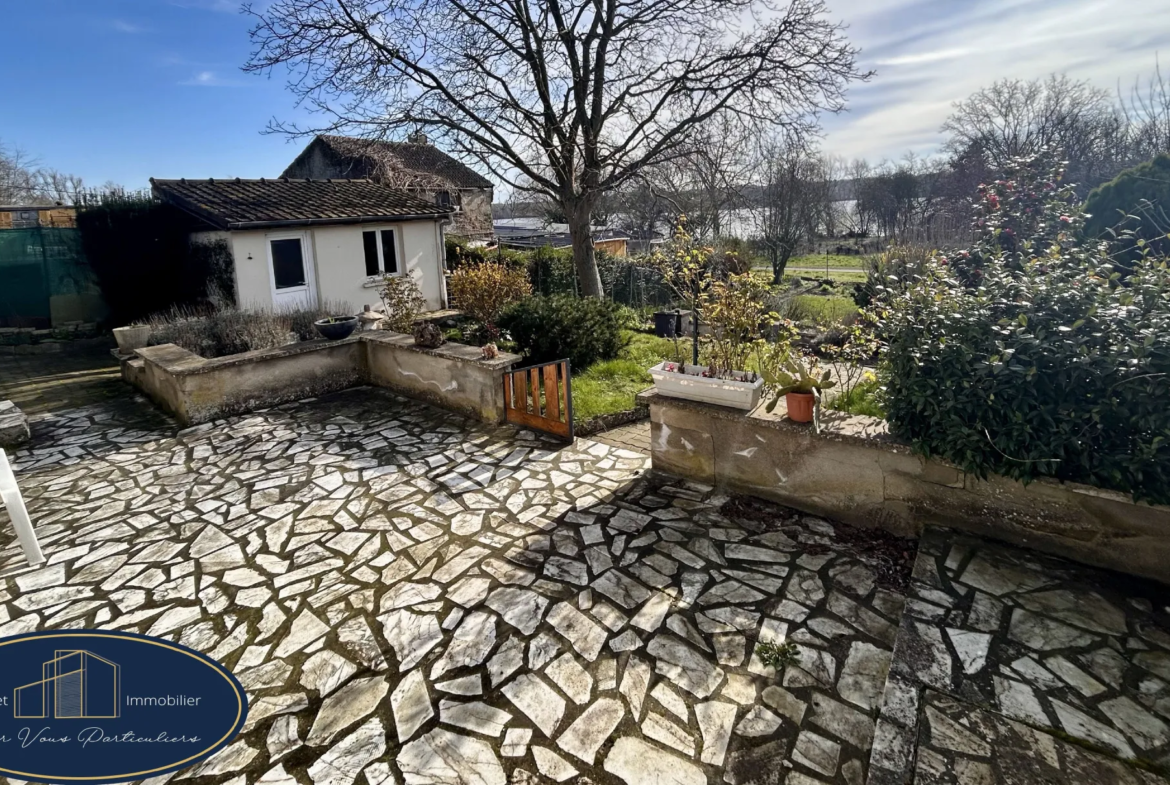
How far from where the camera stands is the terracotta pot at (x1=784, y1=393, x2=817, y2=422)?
13.1 feet

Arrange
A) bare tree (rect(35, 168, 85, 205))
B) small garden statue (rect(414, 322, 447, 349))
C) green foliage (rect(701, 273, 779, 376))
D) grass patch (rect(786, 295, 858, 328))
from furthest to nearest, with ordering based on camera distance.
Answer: bare tree (rect(35, 168, 85, 205)) < grass patch (rect(786, 295, 858, 328)) < small garden statue (rect(414, 322, 447, 349)) < green foliage (rect(701, 273, 779, 376))

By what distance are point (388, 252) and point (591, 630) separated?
1372 cm

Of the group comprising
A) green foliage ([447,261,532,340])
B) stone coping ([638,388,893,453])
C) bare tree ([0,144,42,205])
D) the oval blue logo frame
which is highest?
bare tree ([0,144,42,205])

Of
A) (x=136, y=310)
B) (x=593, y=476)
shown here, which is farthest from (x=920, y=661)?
(x=136, y=310)

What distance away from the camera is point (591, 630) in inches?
120

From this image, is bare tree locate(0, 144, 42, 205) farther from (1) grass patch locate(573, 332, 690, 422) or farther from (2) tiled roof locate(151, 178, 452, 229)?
(1) grass patch locate(573, 332, 690, 422)

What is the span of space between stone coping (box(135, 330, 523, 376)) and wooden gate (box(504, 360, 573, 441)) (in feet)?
0.93

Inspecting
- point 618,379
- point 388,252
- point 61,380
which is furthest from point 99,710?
point 388,252

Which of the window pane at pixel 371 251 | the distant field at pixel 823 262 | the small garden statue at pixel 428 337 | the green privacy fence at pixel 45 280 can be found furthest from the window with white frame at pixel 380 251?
the distant field at pixel 823 262

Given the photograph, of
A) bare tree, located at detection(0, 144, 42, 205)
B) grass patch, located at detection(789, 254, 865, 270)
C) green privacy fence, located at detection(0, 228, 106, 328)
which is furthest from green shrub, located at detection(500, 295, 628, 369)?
bare tree, located at detection(0, 144, 42, 205)

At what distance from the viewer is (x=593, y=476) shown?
5004 millimetres

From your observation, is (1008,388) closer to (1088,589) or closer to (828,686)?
(1088,589)

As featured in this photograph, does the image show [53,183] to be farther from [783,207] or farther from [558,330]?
[558,330]

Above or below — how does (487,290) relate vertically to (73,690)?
above
